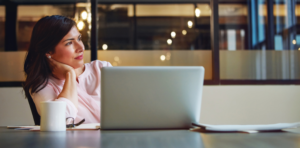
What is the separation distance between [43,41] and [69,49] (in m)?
0.19

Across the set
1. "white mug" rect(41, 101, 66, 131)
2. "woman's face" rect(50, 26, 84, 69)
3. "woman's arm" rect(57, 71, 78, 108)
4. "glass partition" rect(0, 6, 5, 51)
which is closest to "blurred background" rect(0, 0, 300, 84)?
"glass partition" rect(0, 6, 5, 51)

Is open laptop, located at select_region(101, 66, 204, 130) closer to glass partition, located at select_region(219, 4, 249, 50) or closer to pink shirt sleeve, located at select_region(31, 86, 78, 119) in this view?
pink shirt sleeve, located at select_region(31, 86, 78, 119)

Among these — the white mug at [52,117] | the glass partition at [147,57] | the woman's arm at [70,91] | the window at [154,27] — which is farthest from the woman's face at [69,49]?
the window at [154,27]

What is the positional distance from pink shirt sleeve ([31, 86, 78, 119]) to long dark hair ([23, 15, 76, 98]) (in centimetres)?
11

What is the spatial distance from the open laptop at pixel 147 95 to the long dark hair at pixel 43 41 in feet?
3.12

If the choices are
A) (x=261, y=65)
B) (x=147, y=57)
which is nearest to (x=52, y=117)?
(x=147, y=57)

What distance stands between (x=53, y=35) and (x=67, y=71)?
266mm

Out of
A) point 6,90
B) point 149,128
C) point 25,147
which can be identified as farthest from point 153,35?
A: point 25,147

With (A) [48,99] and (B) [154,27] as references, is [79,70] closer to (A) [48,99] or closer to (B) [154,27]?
(A) [48,99]

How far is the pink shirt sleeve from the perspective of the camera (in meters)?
1.56

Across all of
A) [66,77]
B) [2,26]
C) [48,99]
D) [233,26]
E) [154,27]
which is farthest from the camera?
[154,27]

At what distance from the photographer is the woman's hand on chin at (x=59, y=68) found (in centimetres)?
186

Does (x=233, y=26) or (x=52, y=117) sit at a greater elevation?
(x=233, y=26)

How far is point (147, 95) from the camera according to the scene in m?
0.97
